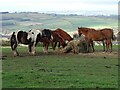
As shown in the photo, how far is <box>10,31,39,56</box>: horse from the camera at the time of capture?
88.9 feet

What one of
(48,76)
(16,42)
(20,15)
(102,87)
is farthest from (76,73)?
(20,15)

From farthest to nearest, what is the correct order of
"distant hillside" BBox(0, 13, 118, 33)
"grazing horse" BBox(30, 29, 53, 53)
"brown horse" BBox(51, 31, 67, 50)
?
"distant hillside" BBox(0, 13, 118, 33) < "brown horse" BBox(51, 31, 67, 50) < "grazing horse" BBox(30, 29, 53, 53)

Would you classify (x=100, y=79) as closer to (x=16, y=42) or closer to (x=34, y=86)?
(x=34, y=86)

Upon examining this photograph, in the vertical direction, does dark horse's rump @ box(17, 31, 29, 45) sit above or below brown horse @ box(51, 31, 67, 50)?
above

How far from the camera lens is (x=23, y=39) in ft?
89.7

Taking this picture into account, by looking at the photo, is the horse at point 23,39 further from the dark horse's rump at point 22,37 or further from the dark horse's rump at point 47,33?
the dark horse's rump at point 47,33

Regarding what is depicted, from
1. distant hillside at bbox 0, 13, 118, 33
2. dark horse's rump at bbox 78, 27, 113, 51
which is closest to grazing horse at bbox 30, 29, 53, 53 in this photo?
dark horse's rump at bbox 78, 27, 113, 51

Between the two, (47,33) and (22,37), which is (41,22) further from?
(22,37)

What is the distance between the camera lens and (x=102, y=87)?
42.3 ft

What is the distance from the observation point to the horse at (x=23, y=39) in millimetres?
27084

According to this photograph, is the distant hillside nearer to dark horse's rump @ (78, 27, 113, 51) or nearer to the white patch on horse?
dark horse's rump @ (78, 27, 113, 51)

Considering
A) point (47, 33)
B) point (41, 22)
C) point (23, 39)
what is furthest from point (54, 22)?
point (23, 39)

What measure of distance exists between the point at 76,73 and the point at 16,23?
59.9 m

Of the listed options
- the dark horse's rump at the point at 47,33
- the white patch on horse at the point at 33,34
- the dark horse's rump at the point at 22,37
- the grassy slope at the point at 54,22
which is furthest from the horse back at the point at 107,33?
the grassy slope at the point at 54,22
